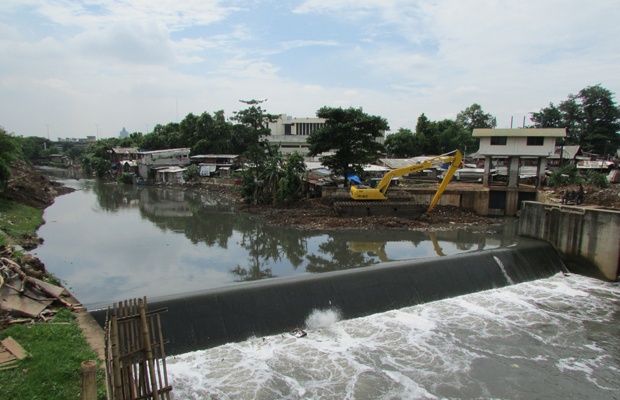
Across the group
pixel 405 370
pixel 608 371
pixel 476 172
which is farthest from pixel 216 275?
pixel 476 172

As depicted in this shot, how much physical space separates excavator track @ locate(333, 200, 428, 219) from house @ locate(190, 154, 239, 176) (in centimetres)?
2393

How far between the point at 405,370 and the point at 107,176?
194 feet

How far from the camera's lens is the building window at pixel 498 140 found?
27.4m

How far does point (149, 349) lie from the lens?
5.37 metres

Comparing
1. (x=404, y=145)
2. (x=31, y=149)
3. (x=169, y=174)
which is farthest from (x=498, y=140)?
(x=31, y=149)

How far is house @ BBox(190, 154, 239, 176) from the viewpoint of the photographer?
151ft

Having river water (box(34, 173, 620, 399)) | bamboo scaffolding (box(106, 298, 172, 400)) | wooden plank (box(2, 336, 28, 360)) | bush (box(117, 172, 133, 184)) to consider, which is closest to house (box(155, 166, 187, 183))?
bush (box(117, 172, 133, 184))

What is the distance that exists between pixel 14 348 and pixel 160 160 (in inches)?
1856

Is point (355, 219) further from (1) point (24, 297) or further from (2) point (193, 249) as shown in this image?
(1) point (24, 297)

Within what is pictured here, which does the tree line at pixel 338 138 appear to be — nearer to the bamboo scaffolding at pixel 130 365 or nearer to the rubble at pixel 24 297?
the rubble at pixel 24 297

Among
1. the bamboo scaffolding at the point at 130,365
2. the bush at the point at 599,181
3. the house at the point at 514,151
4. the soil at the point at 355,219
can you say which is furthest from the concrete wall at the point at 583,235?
the bamboo scaffolding at the point at 130,365

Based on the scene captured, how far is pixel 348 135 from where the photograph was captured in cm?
2769

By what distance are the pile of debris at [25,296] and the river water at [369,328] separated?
6.47 feet

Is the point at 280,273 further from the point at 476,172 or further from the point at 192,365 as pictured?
the point at 476,172
